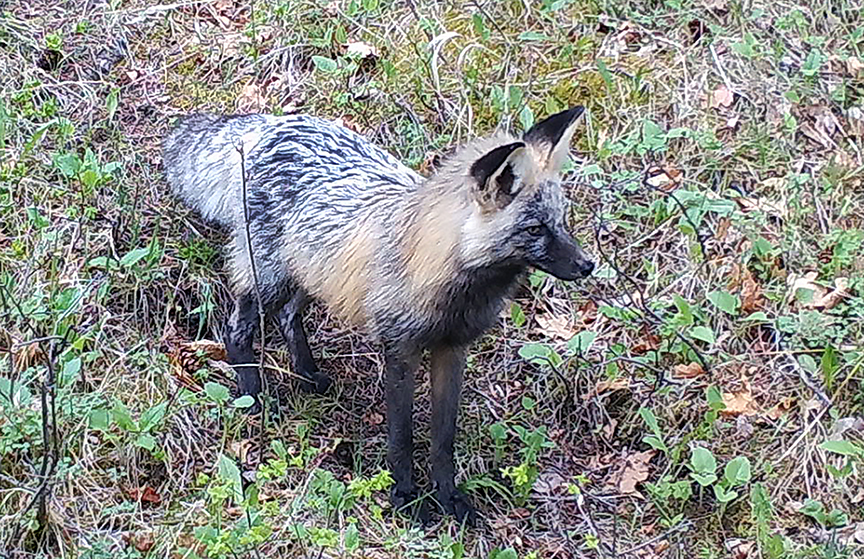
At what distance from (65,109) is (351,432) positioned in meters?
2.80

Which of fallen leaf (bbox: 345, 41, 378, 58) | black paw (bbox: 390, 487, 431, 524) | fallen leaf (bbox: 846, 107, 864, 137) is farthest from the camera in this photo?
fallen leaf (bbox: 345, 41, 378, 58)

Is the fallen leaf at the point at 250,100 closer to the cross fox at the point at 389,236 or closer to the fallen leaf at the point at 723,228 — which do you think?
the cross fox at the point at 389,236

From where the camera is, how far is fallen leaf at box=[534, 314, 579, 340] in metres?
6.08

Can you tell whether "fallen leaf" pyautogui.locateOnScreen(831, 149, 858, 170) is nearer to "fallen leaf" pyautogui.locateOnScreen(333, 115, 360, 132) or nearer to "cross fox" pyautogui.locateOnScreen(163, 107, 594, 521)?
"cross fox" pyautogui.locateOnScreen(163, 107, 594, 521)

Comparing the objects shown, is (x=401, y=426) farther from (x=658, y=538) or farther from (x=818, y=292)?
(x=818, y=292)

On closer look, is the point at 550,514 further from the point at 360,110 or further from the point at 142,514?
the point at 360,110

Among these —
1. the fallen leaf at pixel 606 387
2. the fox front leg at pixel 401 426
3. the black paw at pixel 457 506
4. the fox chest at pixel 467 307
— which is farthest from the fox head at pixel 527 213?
the fallen leaf at pixel 606 387

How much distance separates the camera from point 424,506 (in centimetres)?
521

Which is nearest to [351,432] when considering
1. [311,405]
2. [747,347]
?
[311,405]

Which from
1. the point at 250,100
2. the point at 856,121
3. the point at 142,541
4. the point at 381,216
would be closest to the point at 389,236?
the point at 381,216

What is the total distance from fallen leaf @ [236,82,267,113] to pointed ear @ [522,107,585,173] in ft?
9.26

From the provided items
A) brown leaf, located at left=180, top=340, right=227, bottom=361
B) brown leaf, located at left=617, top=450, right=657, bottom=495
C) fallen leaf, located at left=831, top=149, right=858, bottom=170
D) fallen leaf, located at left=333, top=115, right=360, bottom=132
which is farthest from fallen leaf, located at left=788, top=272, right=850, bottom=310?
brown leaf, located at left=180, top=340, right=227, bottom=361

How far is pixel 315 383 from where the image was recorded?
5.86 meters

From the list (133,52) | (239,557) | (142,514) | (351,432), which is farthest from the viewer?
(133,52)
